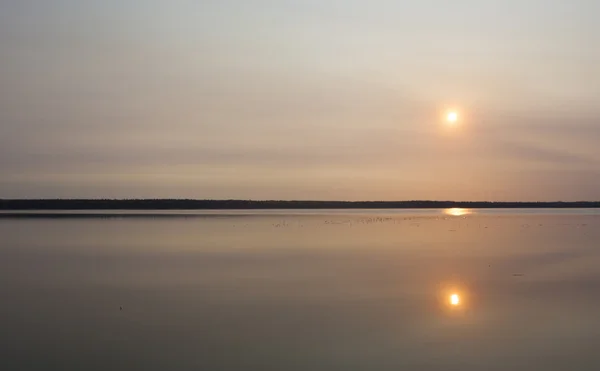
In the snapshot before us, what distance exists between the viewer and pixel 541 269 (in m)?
21.5

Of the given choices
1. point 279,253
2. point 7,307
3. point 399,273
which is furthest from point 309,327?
point 279,253

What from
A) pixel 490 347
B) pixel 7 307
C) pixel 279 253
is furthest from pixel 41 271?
pixel 490 347

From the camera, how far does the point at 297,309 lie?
47.7ft

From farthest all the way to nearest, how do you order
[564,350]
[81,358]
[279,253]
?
[279,253], [564,350], [81,358]

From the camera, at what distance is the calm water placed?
10656mm

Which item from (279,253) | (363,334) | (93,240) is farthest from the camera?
(93,240)

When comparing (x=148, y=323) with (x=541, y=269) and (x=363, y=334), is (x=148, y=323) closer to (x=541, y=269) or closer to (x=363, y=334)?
(x=363, y=334)

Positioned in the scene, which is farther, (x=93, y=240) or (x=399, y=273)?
(x=93, y=240)

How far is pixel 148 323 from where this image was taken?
12891 mm

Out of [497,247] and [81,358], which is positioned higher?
[497,247]

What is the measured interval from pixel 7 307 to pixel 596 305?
11.5m

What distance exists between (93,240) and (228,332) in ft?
70.4

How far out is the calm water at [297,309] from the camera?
10656mm

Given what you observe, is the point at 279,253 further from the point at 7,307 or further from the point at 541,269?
the point at 7,307
